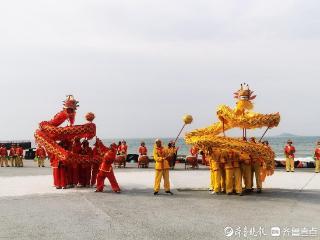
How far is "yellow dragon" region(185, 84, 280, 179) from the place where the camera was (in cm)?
1343

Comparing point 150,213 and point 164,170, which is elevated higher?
point 164,170

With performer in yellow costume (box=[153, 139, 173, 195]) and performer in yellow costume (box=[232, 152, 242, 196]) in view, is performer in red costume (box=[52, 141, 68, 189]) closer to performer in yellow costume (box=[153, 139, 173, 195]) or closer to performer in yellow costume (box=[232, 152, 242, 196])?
performer in yellow costume (box=[153, 139, 173, 195])

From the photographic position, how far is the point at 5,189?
604 inches

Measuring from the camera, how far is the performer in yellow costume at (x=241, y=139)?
1345 cm

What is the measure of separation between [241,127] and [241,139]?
36 cm

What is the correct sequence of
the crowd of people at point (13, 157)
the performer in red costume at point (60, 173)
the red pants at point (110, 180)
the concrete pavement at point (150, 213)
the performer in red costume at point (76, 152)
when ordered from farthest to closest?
the crowd of people at point (13, 157) → the performer in red costume at point (76, 152) → the performer in red costume at point (60, 173) → the red pants at point (110, 180) → the concrete pavement at point (150, 213)

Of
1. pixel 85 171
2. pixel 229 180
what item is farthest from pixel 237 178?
pixel 85 171

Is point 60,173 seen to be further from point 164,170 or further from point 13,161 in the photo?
point 13,161

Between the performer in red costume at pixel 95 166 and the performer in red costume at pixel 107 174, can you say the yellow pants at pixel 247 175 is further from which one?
the performer in red costume at pixel 95 166

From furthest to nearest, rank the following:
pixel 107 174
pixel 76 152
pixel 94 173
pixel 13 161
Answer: pixel 13 161 → pixel 94 173 → pixel 76 152 → pixel 107 174

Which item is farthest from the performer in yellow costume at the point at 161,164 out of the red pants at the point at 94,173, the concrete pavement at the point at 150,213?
the red pants at the point at 94,173

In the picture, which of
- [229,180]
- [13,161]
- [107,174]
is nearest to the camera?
[229,180]

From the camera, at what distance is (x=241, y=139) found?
14094 mm

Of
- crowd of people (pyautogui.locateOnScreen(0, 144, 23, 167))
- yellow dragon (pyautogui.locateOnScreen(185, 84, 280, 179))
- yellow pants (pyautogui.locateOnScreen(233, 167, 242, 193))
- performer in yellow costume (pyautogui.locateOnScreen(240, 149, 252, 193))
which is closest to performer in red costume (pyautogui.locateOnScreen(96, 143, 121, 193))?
yellow dragon (pyautogui.locateOnScreen(185, 84, 280, 179))
